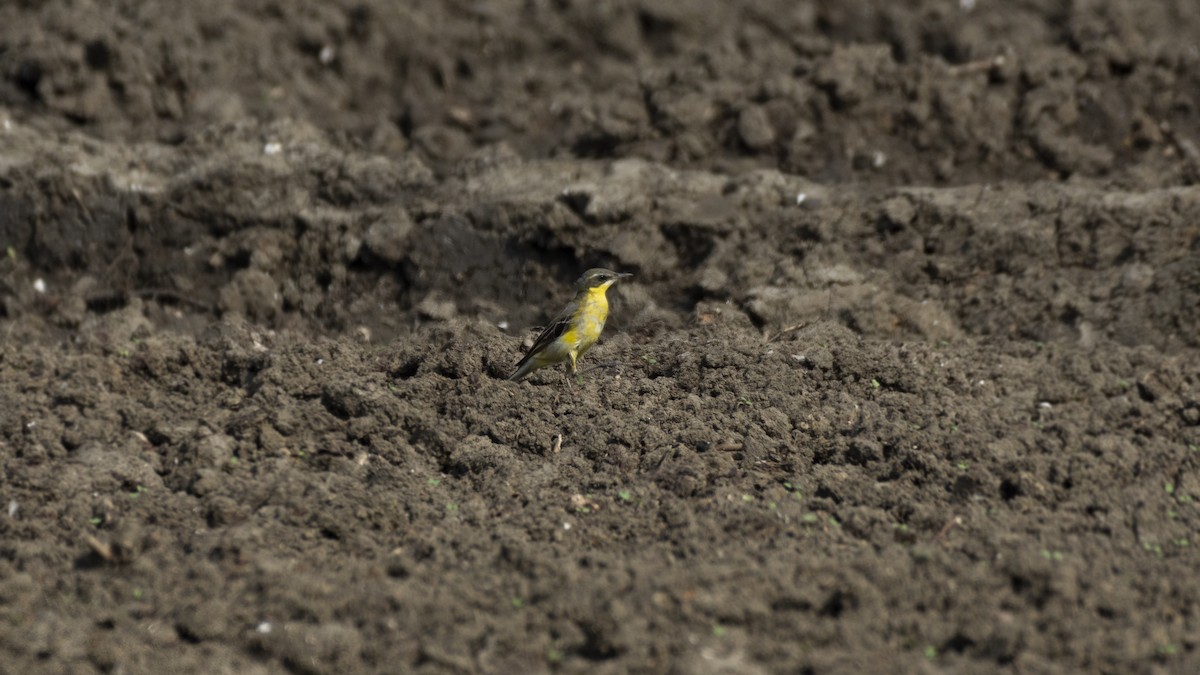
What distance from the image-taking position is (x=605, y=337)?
9.30 m

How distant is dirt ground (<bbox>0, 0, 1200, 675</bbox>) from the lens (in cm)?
586

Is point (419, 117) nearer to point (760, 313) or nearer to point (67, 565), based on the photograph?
point (760, 313)

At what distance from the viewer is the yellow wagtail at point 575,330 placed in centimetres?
819

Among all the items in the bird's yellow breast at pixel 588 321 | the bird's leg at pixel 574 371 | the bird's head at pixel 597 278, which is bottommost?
the bird's leg at pixel 574 371

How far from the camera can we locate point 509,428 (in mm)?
7668

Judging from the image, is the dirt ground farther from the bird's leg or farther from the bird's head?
the bird's head

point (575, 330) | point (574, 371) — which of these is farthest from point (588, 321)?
Result: point (574, 371)

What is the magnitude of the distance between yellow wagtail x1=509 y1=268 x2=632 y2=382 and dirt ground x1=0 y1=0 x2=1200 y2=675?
15cm

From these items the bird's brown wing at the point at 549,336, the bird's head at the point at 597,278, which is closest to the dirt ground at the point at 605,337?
the bird's brown wing at the point at 549,336

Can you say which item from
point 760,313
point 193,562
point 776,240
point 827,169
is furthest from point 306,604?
point 827,169

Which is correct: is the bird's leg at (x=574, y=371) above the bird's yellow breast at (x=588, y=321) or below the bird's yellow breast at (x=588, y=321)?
below

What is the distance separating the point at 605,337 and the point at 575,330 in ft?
3.30

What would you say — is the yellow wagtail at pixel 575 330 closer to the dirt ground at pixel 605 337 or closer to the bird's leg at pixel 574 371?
the bird's leg at pixel 574 371

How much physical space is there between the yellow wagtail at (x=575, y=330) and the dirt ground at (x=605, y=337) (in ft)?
0.49
